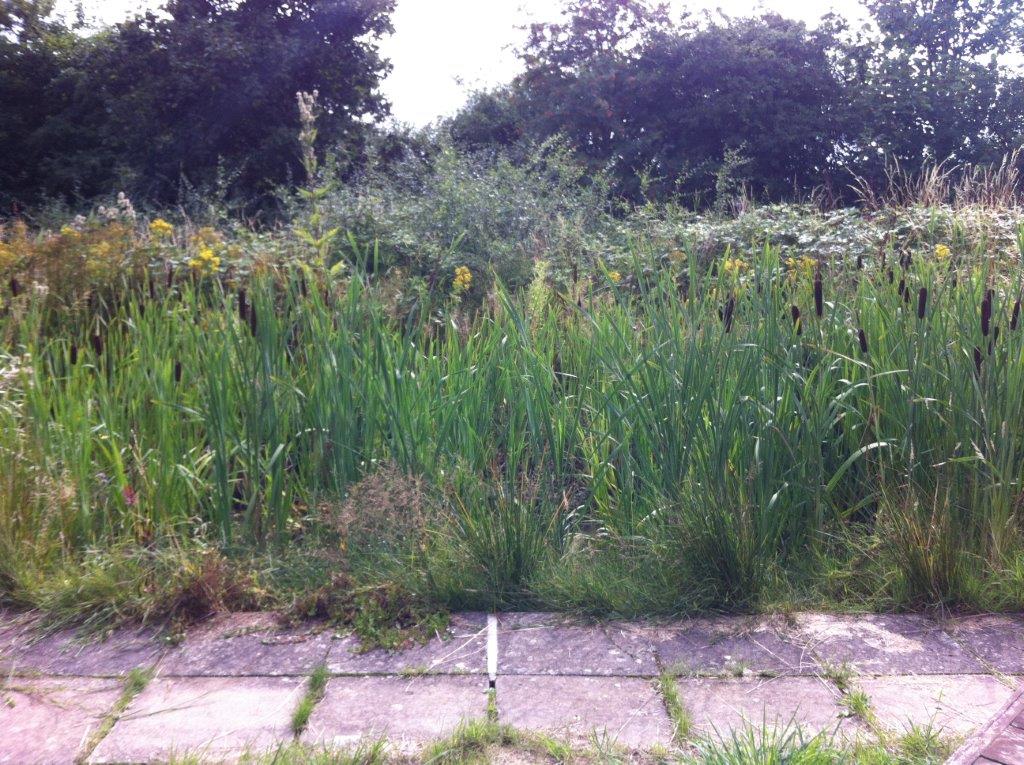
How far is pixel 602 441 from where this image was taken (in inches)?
151

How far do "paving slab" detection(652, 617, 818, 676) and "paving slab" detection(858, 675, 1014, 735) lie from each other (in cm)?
24

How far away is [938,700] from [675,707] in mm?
759

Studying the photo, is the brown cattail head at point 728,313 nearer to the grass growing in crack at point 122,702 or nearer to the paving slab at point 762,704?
the paving slab at point 762,704

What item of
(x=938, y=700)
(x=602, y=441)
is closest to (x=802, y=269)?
(x=602, y=441)

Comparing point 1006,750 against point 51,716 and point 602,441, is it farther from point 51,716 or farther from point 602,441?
point 51,716

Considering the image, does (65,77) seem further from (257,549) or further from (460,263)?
(257,549)

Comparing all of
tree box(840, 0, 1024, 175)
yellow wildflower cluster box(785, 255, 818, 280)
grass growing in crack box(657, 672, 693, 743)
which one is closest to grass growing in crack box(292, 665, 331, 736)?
grass growing in crack box(657, 672, 693, 743)

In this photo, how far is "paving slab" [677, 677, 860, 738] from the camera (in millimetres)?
2416

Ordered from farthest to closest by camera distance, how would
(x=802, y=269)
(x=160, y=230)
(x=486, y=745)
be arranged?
1. (x=160, y=230)
2. (x=802, y=269)
3. (x=486, y=745)

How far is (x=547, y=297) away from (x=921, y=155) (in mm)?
A: 17010

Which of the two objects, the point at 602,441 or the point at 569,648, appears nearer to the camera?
the point at 569,648

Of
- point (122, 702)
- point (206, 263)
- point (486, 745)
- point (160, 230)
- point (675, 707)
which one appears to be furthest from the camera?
point (160, 230)

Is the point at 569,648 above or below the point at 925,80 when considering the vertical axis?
below

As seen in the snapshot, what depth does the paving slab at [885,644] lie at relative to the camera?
2.79 m
